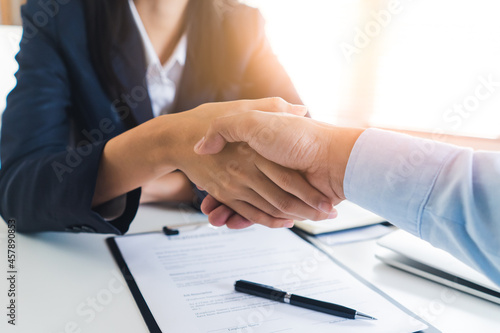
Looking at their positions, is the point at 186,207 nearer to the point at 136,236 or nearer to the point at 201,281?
the point at 136,236

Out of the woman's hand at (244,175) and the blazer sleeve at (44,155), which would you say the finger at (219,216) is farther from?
the blazer sleeve at (44,155)

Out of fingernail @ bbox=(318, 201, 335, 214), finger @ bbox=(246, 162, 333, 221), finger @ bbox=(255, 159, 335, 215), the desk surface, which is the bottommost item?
the desk surface

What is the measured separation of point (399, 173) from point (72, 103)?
0.87 metres

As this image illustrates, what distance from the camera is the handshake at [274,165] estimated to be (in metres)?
0.62

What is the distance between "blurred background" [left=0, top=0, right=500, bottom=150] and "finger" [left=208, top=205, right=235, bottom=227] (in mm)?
1676

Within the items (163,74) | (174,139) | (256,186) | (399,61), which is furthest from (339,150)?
(399,61)

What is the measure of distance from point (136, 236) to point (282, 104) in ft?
1.20

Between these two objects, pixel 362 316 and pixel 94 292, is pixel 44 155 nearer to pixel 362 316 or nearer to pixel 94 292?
pixel 94 292

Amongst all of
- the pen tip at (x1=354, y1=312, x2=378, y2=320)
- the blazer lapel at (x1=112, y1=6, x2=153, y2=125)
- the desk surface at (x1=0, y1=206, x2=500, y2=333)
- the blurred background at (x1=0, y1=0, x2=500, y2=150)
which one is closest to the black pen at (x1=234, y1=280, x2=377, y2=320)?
the pen tip at (x1=354, y1=312, x2=378, y2=320)

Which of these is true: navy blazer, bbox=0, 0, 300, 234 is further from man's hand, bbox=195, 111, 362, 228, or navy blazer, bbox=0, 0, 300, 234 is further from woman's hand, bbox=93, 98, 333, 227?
man's hand, bbox=195, 111, 362, 228

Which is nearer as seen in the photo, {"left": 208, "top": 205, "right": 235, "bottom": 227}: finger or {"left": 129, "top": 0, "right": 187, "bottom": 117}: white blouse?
{"left": 208, "top": 205, "right": 235, "bottom": 227}: finger

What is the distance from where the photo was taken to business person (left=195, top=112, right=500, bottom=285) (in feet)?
1.48

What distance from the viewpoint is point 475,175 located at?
460 millimetres

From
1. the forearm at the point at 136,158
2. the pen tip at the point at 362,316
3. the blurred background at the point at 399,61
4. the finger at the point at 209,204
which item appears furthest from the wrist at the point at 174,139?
the blurred background at the point at 399,61
